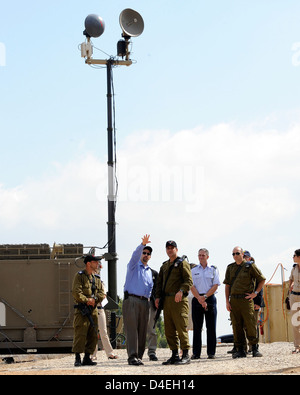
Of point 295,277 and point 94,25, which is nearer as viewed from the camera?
point 295,277

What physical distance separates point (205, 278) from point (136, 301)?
6.40 ft

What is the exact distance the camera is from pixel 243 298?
42.5ft

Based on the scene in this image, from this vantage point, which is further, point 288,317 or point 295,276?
point 288,317

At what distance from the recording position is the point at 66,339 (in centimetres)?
2033

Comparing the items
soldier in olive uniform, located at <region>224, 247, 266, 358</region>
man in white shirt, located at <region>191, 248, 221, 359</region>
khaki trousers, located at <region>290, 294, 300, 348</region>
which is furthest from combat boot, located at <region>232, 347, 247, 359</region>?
khaki trousers, located at <region>290, 294, 300, 348</region>

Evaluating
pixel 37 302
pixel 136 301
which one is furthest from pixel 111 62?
pixel 136 301

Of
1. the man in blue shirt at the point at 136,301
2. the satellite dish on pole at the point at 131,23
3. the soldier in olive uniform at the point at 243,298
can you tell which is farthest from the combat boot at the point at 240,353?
the satellite dish on pole at the point at 131,23

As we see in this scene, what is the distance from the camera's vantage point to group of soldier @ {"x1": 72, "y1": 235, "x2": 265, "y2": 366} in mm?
11961

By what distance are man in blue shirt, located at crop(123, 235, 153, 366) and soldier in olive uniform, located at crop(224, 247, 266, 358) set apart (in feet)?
5.04

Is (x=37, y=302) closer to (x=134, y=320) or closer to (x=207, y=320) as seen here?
(x=207, y=320)

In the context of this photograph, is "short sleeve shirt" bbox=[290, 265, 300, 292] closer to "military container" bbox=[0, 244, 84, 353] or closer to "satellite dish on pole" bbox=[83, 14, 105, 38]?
"military container" bbox=[0, 244, 84, 353]
